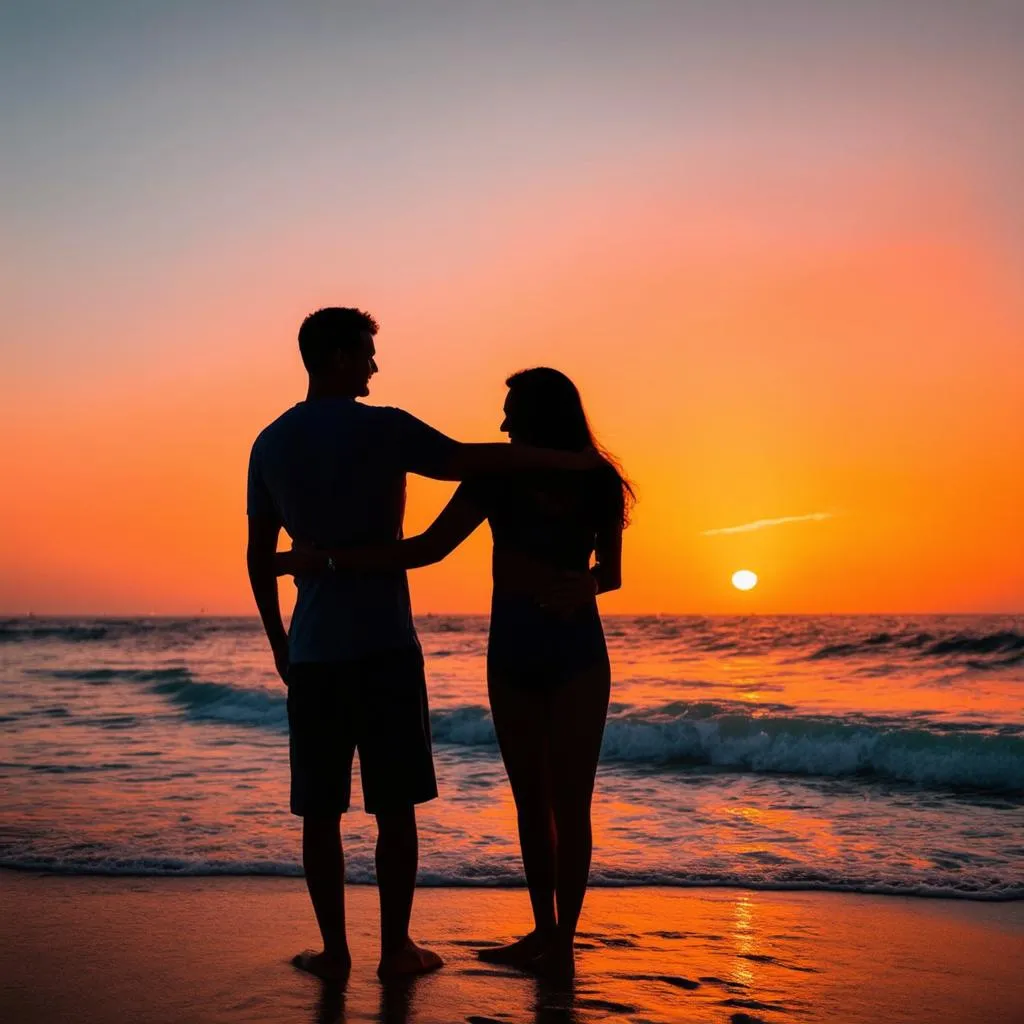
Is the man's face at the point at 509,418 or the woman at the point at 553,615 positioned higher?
the man's face at the point at 509,418

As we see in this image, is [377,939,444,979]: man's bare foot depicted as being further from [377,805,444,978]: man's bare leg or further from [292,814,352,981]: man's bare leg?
[292,814,352,981]: man's bare leg

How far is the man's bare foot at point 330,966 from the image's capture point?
12.1 feet

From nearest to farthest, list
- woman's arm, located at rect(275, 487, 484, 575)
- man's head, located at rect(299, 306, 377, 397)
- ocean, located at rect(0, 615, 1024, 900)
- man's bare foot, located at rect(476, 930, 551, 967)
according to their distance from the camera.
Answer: woman's arm, located at rect(275, 487, 484, 575)
man's head, located at rect(299, 306, 377, 397)
man's bare foot, located at rect(476, 930, 551, 967)
ocean, located at rect(0, 615, 1024, 900)

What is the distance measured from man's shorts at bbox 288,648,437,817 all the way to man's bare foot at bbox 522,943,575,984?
0.77 m

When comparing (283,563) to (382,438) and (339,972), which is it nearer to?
(382,438)

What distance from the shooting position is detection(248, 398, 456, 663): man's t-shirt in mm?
3359

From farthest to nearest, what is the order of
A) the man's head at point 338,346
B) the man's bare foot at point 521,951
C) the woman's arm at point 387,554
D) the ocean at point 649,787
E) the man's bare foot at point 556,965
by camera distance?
the ocean at point 649,787 < the man's bare foot at point 521,951 < the man's bare foot at point 556,965 < the man's head at point 338,346 < the woman's arm at point 387,554

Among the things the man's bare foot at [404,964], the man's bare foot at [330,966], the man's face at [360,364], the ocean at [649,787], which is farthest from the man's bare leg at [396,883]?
the ocean at [649,787]

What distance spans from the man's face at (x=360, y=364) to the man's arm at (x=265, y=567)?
531mm

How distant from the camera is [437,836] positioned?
261 inches

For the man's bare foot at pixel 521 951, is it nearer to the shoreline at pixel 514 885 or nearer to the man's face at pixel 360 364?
the shoreline at pixel 514 885

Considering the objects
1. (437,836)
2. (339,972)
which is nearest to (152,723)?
(437,836)

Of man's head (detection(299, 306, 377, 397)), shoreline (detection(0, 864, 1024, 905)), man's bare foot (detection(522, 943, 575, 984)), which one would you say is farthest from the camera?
shoreline (detection(0, 864, 1024, 905))

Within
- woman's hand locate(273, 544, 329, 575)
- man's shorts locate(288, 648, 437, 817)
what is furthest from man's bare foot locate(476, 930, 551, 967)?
woman's hand locate(273, 544, 329, 575)
